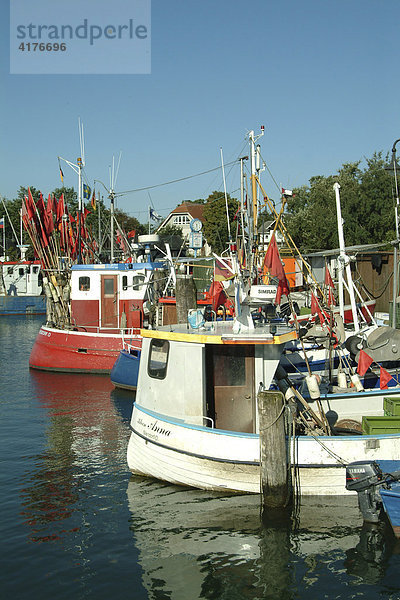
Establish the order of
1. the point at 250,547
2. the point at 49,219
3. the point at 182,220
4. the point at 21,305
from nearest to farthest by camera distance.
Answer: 1. the point at 250,547
2. the point at 49,219
3. the point at 21,305
4. the point at 182,220

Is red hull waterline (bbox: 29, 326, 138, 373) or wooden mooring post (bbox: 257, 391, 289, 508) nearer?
wooden mooring post (bbox: 257, 391, 289, 508)

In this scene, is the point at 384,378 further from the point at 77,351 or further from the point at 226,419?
the point at 77,351

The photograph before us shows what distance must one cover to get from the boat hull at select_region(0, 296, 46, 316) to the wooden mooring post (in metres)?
47.0

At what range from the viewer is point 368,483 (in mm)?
9664

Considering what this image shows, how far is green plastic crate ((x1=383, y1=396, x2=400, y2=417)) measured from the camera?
1192 centimetres

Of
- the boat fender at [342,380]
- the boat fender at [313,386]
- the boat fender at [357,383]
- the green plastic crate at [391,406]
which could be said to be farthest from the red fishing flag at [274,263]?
the boat fender at [313,386]

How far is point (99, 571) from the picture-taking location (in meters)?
8.80

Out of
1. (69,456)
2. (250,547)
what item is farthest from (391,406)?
(69,456)

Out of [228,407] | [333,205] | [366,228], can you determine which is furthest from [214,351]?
[333,205]

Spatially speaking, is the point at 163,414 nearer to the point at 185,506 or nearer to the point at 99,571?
the point at 185,506

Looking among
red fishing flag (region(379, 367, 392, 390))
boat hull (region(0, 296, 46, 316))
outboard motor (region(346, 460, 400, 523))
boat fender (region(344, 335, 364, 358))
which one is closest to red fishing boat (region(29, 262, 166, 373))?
boat fender (region(344, 335, 364, 358))

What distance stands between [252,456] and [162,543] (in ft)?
7.14

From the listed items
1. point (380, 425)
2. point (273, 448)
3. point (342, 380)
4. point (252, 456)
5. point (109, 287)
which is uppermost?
point (109, 287)

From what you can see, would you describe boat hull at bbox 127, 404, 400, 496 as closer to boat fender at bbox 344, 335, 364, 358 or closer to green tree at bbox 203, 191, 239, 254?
boat fender at bbox 344, 335, 364, 358
